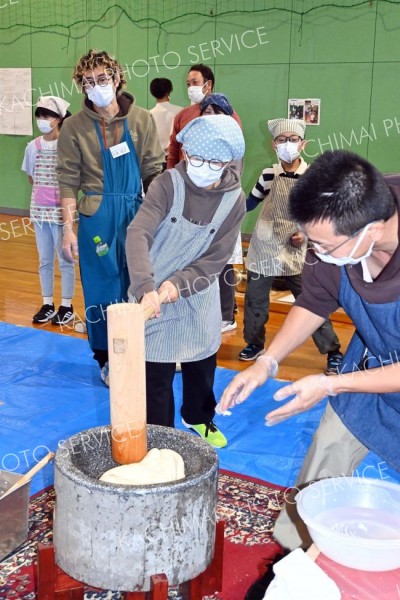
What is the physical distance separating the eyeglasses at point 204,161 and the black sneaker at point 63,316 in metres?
2.28

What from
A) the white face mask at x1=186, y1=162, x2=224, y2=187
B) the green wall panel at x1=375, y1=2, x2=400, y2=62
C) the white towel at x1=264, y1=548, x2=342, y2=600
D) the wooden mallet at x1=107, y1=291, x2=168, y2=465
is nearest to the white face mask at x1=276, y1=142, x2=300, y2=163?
the white face mask at x1=186, y1=162, x2=224, y2=187

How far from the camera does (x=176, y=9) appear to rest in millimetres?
6980

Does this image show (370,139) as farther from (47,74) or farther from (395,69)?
(47,74)

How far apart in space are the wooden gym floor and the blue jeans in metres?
0.21

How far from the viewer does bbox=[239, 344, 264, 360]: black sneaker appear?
3.86 metres

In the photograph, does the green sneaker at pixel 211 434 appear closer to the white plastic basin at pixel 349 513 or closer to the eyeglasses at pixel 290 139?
the white plastic basin at pixel 349 513

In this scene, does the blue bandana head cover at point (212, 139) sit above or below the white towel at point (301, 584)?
above

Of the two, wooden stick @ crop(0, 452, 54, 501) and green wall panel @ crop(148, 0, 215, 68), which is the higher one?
green wall panel @ crop(148, 0, 215, 68)

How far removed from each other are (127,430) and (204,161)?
101 cm

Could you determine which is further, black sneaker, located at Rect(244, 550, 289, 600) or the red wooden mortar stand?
black sneaker, located at Rect(244, 550, 289, 600)

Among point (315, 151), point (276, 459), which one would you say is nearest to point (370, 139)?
point (315, 151)

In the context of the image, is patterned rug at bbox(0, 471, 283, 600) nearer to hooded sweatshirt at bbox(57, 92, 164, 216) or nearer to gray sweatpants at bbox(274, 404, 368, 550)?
gray sweatpants at bbox(274, 404, 368, 550)

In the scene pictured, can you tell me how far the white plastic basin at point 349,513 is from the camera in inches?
50.6

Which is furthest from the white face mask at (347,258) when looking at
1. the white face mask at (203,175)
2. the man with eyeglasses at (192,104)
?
the man with eyeglasses at (192,104)
